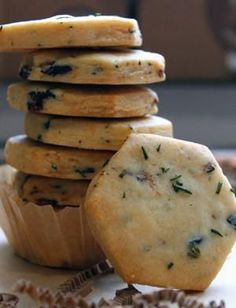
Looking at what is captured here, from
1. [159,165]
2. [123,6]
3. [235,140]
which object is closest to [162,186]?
[159,165]

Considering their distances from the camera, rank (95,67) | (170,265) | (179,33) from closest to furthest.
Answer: (170,265) → (95,67) → (179,33)

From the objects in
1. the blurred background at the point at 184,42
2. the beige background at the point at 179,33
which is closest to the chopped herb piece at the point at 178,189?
the blurred background at the point at 184,42

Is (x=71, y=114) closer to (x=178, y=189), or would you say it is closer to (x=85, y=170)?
(x=85, y=170)

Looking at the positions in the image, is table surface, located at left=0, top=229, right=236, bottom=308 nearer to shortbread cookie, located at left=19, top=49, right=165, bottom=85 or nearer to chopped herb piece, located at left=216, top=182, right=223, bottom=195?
chopped herb piece, located at left=216, top=182, right=223, bottom=195

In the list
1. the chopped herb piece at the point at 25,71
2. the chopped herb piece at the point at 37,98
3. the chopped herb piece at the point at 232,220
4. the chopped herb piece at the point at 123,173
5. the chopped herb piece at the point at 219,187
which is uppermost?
the chopped herb piece at the point at 25,71

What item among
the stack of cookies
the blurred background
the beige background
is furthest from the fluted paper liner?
the beige background

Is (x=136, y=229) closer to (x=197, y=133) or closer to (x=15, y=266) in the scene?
(x=15, y=266)

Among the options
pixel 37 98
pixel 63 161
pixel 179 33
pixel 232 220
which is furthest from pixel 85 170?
pixel 179 33

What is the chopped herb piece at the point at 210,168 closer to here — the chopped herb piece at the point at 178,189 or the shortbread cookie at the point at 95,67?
the chopped herb piece at the point at 178,189
